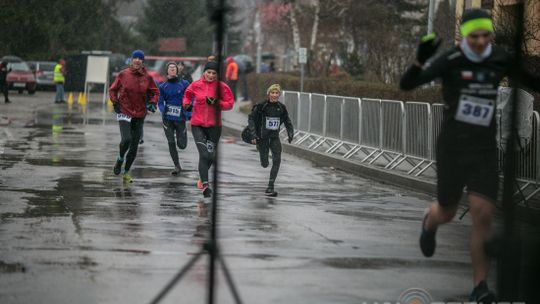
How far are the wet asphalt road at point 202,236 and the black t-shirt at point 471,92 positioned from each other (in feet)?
3.85

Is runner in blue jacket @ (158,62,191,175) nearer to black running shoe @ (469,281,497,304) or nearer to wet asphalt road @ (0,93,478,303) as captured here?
wet asphalt road @ (0,93,478,303)

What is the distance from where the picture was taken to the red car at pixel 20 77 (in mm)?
53906

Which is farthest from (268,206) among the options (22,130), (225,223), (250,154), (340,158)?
(22,130)

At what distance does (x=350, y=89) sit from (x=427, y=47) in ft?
65.6

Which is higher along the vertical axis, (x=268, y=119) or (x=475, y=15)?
(x=475, y=15)

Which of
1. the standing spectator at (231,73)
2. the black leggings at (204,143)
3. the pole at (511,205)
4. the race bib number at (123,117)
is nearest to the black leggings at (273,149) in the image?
the black leggings at (204,143)

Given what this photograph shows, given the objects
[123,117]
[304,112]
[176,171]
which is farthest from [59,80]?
[123,117]

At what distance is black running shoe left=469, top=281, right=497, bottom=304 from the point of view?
7.46 m

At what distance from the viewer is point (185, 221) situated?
1189cm

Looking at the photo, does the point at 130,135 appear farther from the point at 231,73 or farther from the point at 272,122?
the point at 231,73

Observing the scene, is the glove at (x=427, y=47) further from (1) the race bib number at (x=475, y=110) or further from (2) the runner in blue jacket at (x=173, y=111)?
(2) the runner in blue jacket at (x=173, y=111)

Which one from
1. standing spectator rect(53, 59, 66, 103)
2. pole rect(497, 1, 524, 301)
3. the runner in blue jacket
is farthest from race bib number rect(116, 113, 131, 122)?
standing spectator rect(53, 59, 66, 103)

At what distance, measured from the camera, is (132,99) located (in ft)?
52.5

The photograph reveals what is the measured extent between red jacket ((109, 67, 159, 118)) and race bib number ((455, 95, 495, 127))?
8976 mm
